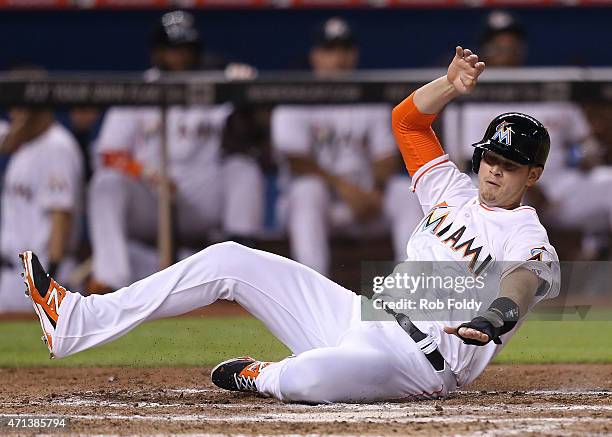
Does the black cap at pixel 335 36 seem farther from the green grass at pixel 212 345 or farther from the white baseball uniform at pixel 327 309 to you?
the white baseball uniform at pixel 327 309

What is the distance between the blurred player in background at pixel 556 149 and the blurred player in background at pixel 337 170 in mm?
464

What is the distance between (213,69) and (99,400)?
4592mm

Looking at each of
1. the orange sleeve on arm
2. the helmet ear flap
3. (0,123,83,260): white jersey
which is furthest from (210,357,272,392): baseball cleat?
(0,123,83,260): white jersey

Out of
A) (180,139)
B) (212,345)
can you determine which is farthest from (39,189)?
(212,345)

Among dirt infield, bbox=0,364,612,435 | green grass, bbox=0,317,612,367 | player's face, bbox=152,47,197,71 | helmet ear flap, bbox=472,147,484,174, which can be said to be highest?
player's face, bbox=152,47,197,71

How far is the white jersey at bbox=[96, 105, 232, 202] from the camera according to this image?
799cm

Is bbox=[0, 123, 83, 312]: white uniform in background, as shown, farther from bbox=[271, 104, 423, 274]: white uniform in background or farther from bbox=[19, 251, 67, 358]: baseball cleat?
bbox=[19, 251, 67, 358]: baseball cleat

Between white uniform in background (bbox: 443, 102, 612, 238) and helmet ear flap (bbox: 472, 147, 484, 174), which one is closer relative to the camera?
helmet ear flap (bbox: 472, 147, 484, 174)

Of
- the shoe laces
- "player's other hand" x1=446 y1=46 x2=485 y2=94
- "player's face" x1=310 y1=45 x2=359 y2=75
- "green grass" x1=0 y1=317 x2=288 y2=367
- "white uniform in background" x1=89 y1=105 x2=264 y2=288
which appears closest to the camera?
"player's other hand" x1=446 y1=46 x2=485 y2=94

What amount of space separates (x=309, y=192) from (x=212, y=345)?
2178 millimetres

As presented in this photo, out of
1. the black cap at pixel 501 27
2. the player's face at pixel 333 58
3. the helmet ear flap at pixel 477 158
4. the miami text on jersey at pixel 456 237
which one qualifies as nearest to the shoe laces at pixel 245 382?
the miami text on jersey at pixel 456 237

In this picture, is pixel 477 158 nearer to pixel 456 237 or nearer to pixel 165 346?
pixel 456 237

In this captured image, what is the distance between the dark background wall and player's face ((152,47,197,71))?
1.72 metres

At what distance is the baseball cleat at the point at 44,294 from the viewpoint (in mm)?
3867
